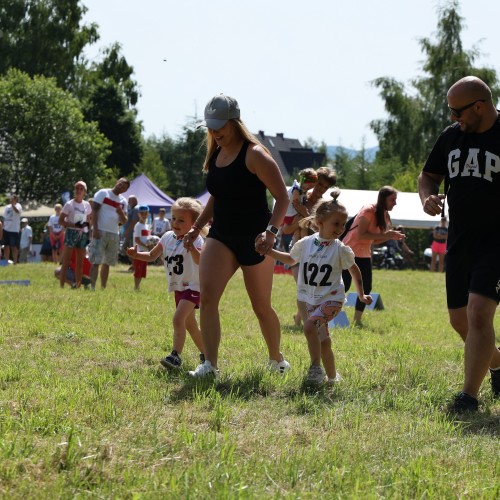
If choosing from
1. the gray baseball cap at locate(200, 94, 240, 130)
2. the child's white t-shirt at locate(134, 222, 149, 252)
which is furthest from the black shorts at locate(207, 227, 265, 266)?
the child's white t-shirt at locate(134, 222, 149, 252)

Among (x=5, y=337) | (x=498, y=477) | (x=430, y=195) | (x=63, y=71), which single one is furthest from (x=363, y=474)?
(x=63, y=71)

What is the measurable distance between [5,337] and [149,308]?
148 inches

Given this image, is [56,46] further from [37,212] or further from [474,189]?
[474,189]

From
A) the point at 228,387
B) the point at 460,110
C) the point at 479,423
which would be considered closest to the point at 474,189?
the point at 460,110

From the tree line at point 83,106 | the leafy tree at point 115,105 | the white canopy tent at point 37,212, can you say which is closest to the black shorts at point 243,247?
the tree line at point 83,106

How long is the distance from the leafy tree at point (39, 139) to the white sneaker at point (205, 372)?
37860 millimetres

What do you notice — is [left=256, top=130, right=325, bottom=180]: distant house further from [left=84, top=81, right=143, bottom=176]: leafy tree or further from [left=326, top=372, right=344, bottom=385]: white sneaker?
[left=326, top=372, right=344, bottom=385]: white sneaker

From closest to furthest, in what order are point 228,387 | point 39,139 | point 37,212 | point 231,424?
point 231,424 < point 228,387 < point 37,212 < point 39,139

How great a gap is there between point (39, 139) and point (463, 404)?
39277 millimetres

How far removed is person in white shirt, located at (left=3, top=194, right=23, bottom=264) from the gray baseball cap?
733 inches

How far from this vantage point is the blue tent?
3434 cm

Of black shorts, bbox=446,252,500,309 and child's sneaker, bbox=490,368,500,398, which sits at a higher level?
black shorts, bbox=446,252,500,309

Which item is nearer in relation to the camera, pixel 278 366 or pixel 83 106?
pixel 278 366

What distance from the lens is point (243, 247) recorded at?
6.76m
